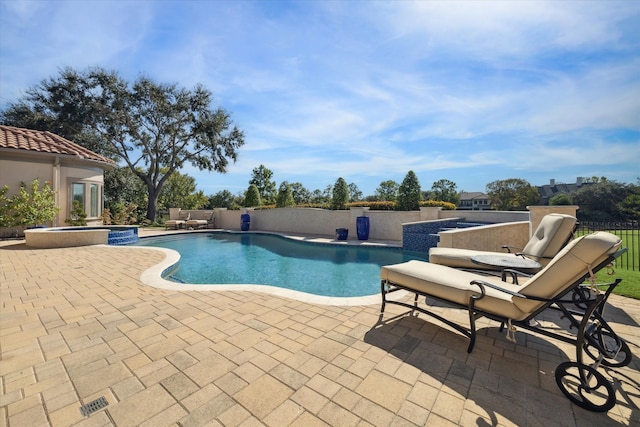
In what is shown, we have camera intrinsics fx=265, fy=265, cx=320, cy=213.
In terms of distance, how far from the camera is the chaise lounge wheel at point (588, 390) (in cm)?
176

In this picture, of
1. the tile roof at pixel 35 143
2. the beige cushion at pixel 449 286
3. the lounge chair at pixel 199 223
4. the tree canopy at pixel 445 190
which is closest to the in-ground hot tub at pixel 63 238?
the tile roof at pixel 35 143

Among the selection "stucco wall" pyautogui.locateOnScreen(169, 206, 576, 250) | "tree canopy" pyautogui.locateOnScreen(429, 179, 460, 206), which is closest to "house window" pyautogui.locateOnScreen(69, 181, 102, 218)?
"stucco wall" pyautogui.locateOnScreen(169, 206, 576, 250)

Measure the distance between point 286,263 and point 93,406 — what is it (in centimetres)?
702

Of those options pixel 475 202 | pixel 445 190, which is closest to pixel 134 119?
pixel 445 190

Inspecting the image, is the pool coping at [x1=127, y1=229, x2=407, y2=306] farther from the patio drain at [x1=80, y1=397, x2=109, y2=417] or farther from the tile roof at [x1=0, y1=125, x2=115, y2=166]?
the tile roof at [x1=0, y1=125, x2=115, y2=166]

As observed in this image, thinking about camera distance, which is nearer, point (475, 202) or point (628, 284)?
point (628, 284)

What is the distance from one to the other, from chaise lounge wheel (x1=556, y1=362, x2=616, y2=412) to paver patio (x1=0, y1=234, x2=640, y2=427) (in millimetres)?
61

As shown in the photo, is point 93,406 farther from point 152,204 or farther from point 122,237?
point 152,204

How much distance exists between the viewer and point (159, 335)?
2918 mm

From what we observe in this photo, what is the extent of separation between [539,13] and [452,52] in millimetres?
2042

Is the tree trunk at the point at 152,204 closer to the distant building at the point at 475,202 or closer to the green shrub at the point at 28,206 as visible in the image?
the green shrub at the point at 28,206

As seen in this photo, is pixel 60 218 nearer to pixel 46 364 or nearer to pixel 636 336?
pixel 46 364

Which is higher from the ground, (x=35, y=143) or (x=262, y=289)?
(x=35, y=143)

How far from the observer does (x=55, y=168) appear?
1191cm
